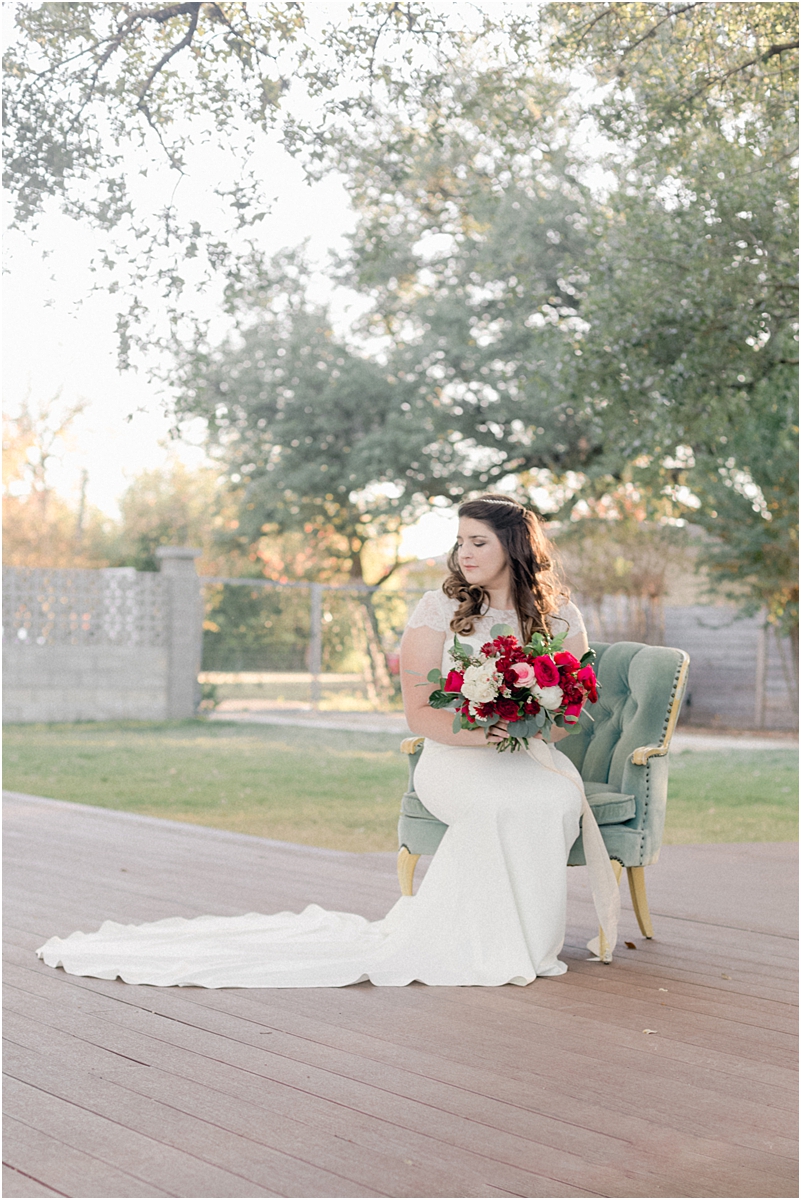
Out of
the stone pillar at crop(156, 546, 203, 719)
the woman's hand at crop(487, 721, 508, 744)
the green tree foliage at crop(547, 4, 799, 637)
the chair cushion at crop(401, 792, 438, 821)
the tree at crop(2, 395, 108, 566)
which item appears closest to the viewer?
the woman's hand at crop(487, 721, 508, 744)

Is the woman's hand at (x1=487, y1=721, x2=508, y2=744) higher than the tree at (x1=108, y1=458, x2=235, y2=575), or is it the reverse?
the tree at (x1=108, y1=458, x2=235, y2=575)

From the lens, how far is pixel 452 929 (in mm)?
4086

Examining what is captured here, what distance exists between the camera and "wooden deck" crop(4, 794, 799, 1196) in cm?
246

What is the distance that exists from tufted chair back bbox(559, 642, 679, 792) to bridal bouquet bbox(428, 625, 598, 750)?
56 cm

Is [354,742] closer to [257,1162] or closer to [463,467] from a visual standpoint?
[463,467]

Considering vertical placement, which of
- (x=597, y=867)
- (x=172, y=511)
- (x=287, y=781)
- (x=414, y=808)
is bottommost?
(x=287, y=781)

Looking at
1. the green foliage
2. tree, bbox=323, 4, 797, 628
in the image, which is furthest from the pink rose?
the green foliage

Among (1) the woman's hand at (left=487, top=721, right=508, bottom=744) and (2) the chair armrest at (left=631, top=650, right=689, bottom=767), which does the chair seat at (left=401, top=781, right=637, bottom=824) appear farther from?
(1) the woman's hand at (left=487, top=721, right=508, bottom=744)

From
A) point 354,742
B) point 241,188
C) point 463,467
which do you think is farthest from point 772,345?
point 463,467

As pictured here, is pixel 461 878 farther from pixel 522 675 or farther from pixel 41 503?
pixel 41 503

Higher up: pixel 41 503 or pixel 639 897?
pixel 41 503

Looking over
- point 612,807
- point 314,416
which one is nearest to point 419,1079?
point 612,807

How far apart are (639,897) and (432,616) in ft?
4.18

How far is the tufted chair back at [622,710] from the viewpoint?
15.7ft
